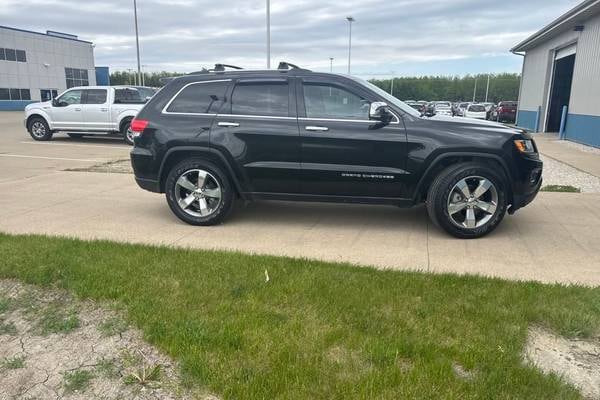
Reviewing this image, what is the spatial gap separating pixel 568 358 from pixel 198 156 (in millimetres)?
4291

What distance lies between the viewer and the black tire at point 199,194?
5.86 meters

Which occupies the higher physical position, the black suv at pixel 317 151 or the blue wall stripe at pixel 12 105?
the black suv at pixel 317 151

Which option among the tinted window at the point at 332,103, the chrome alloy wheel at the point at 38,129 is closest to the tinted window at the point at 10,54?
the chrome alloy wheel at the point at 38,129

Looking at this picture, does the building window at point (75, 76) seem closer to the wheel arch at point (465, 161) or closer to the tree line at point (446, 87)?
the tree line at point (446, 87)

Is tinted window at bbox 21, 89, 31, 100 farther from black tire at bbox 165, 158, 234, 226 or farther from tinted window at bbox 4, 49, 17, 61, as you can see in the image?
black tire at bbox 165, 158, 234, 226

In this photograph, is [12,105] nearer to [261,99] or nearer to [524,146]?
[261,99]

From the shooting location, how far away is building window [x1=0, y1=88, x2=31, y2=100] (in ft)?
160

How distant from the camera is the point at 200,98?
235 inches

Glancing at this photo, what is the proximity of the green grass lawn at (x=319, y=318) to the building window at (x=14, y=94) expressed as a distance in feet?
172

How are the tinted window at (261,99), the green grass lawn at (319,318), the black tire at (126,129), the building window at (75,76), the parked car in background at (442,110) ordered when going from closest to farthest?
the green grass lawn at (319,318) → the tinted window at (261,99) → the parked car in background at (442,110) → the black tire at (126,129) → the building window at (75,76)

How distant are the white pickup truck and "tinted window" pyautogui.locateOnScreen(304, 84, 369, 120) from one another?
11418 millimetres

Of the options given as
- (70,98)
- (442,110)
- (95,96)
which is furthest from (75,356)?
(442,110)

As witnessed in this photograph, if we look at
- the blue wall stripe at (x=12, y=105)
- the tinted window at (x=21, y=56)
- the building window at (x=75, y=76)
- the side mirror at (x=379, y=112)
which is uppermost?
the tinted window at (x=21, y=56)

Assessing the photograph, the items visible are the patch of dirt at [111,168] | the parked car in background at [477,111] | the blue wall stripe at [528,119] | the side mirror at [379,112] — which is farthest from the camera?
the parked car in background at [477,111]
